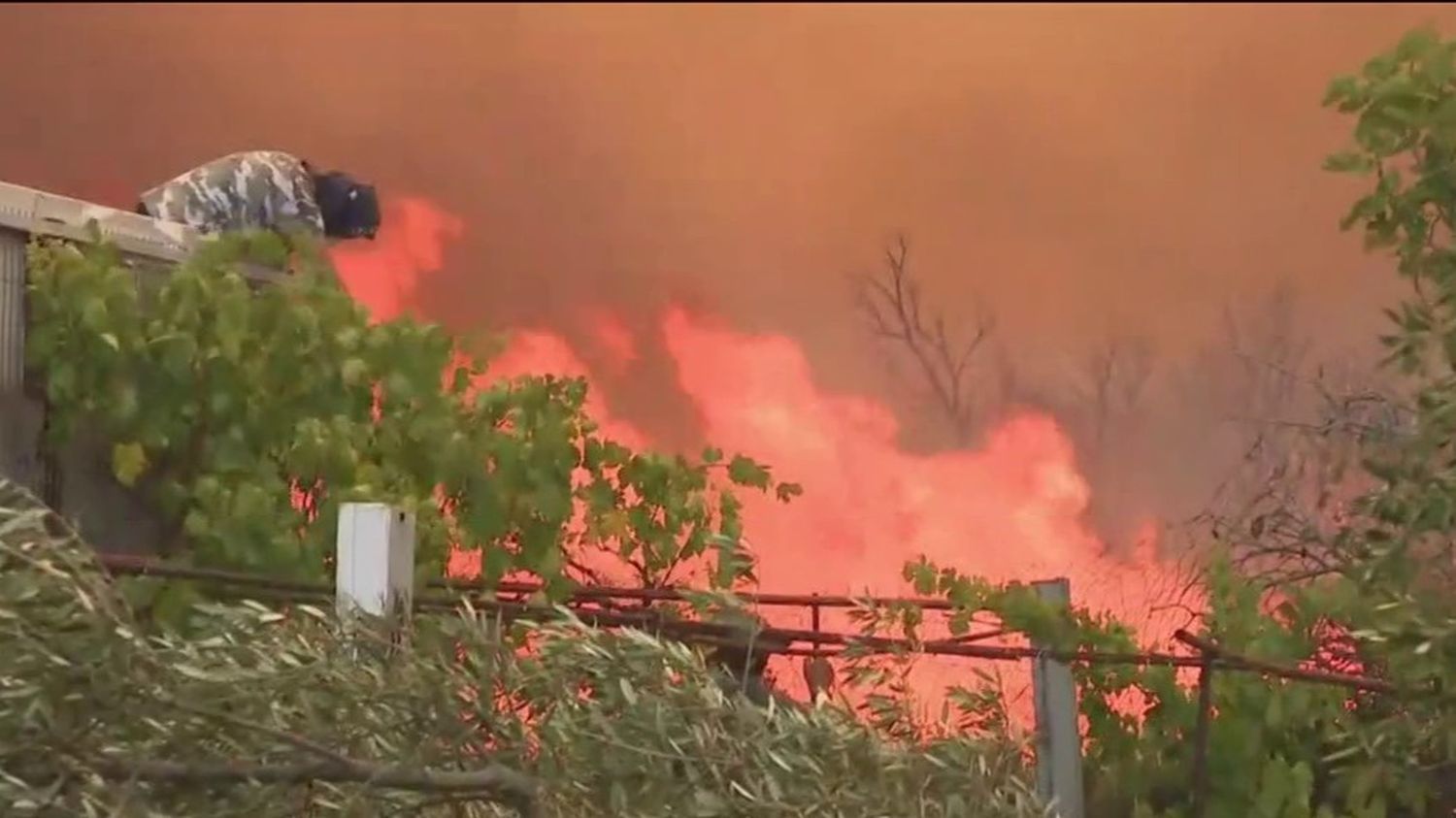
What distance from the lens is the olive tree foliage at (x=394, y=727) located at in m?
1.04

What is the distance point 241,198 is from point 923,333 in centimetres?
156

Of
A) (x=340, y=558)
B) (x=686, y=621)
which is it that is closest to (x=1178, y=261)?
(x=686, y=621)

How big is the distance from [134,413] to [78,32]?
1030 millimetres

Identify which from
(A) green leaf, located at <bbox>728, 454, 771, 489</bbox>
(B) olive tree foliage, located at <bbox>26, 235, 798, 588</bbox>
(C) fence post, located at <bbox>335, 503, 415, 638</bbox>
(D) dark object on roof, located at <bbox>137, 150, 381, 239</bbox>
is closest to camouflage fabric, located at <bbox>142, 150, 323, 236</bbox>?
(D) dark object on roof, located at <bbox>137, 150, 381, 239</bbox>

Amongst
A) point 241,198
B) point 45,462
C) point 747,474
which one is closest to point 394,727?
point 45,462

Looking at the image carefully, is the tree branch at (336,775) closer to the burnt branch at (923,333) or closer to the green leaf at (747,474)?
the green leaf at (747,474)

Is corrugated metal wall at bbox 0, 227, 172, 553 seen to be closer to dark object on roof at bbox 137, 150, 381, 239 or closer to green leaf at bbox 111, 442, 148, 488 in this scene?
green leaf at bbox 111, 442, 148, 488

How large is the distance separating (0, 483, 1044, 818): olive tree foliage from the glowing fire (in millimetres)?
1773

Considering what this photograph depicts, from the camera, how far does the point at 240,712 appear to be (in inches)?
50.1

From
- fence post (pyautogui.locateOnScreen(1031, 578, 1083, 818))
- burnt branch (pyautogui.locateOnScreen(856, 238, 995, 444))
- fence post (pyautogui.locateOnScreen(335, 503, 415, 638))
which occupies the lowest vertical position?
fence post (pyautogui.locateOnScreen(1031, 578, 1083, 818))

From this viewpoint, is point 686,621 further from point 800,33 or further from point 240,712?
point 800,33

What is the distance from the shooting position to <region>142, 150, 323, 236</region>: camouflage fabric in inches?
102

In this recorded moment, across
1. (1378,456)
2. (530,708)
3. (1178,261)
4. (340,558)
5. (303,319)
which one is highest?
(1178,261)

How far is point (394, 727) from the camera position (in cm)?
134
